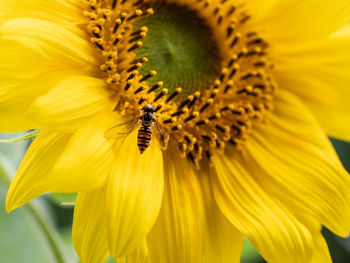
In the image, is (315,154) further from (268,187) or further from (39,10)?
(39,10)

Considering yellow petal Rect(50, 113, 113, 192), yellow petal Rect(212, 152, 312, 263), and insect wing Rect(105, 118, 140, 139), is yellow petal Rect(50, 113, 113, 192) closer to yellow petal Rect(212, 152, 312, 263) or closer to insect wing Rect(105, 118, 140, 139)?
insect wing Rect(105, 118, 140, 139)

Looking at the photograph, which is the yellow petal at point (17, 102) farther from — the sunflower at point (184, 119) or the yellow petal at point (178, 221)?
the yellow petal at point (178, 221)

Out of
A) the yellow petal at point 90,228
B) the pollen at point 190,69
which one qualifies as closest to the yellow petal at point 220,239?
the pollen at point 190,69

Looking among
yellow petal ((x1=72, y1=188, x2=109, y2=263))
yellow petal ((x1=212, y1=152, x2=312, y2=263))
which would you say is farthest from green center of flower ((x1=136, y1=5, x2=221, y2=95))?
yellow petal ((x1=72, y1=188, x2=109, y2=263))

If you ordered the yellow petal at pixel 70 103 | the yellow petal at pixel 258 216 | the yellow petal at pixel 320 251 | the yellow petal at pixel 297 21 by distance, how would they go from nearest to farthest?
the yellow petal at pixel 70 103, the yellow petal at pixel 258 216, the yellow petal at pixel 320 251, the yellow petal at pixel 297 21

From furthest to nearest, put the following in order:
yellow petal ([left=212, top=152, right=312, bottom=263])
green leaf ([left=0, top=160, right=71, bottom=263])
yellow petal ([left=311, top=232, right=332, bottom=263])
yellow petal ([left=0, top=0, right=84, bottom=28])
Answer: green leaf ([left=0, top=160, right=71, bottom=263]), yellow petal ([left=311, top=232, right=332, bottom=263]), yellow petal ([left=212, top=152, right=312, bottom=263]), yellow petal ([left=0, top=0, right=84, bottom=28])

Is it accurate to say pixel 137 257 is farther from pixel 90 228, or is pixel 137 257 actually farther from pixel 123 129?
pixel 123 129
